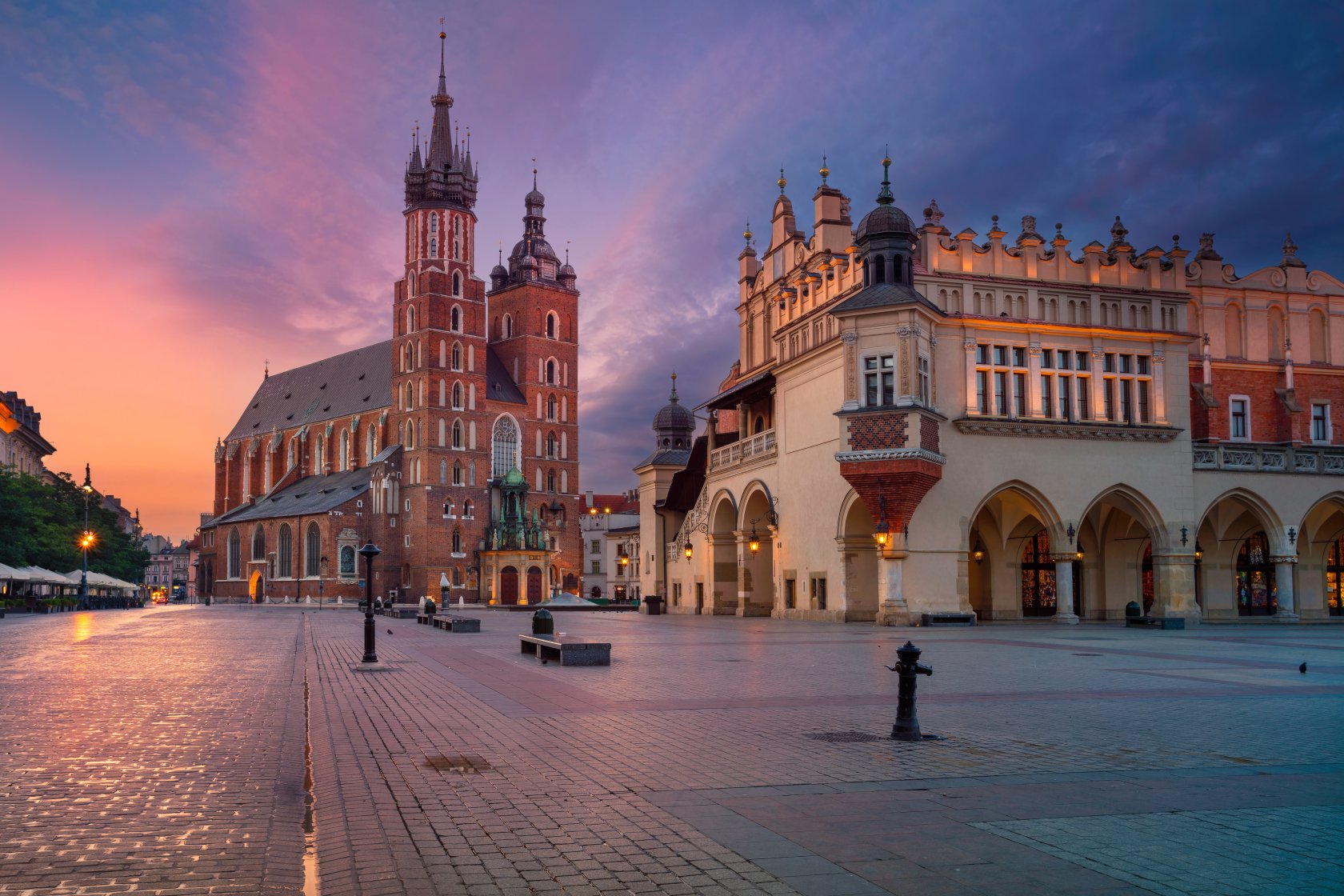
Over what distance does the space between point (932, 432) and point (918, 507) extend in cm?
252

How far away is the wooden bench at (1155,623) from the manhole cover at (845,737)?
27.0 metres

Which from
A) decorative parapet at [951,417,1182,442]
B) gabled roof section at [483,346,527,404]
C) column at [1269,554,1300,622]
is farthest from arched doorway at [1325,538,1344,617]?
gabled roof section at [483,346,527,404]

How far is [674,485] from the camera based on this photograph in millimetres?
59344

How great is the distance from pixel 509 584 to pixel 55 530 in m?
39.0

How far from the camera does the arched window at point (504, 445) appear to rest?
347ft

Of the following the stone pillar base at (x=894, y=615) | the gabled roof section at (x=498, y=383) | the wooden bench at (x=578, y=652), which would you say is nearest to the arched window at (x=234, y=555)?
the gabled roof section at (x=498, y=383)

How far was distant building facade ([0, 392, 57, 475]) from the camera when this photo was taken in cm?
7814

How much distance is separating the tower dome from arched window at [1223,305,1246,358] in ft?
86.0

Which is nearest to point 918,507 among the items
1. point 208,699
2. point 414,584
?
point 208,699

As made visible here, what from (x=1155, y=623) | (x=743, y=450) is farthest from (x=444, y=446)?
(x=1155, y=623)

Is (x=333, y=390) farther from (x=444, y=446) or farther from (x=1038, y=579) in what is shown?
(x=1038, y=579)

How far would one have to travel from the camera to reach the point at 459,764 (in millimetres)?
9672

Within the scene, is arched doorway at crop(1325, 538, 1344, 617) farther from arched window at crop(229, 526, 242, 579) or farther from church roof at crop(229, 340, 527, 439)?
arched window at crop(229, 526, 242, 579)

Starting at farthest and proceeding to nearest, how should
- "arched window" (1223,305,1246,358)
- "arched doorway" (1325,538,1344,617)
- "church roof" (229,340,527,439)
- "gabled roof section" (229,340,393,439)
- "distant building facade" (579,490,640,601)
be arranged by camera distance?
"distant building facade" (579,490,640,601)
"gabled roof section" (229,340,393,439)
"church roof" (229,340,527,439)
"arched window" (1223,305,1246,358)
"arched doorway" (1325,538,1344,617)
